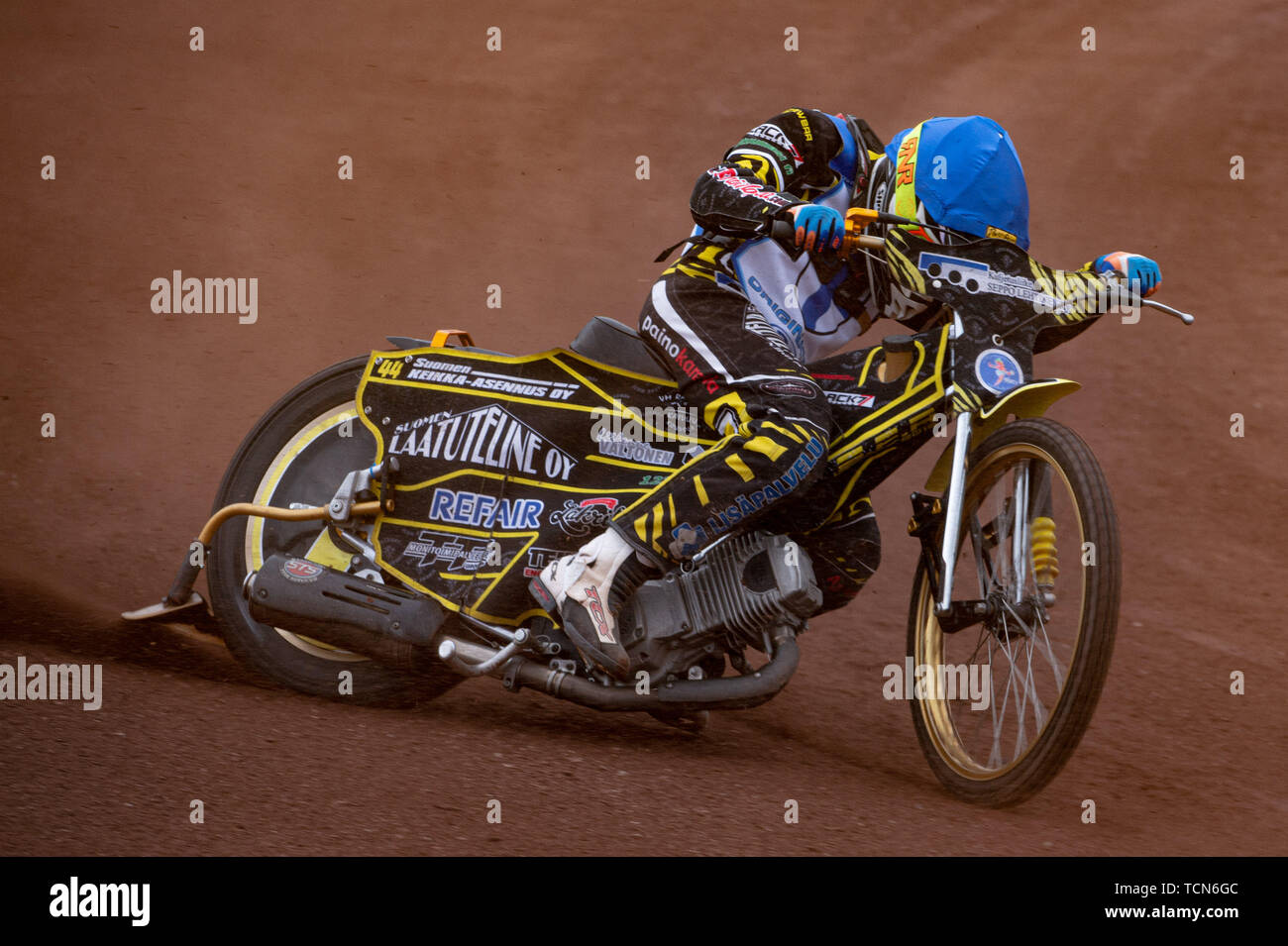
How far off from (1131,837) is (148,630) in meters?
3.26

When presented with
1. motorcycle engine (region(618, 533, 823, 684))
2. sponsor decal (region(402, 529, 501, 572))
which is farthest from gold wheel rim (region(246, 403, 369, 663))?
motorcycle engine (region(618, 533, 823, 684))

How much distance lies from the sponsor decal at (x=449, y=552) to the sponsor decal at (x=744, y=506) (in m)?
0.65

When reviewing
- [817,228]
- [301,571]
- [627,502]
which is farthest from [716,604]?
[301,571]

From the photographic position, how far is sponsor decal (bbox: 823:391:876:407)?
4109mm

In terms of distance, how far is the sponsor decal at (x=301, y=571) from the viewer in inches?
172

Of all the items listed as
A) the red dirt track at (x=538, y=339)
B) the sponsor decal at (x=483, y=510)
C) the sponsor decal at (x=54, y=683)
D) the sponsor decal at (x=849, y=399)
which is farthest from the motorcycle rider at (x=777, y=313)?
the sponsor decal at (x=54, y=683)

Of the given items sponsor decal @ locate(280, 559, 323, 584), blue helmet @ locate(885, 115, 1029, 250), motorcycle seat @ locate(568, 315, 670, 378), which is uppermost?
blue helmet @ locate(885, 115, 1029, 250)

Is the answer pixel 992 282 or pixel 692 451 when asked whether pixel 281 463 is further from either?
pixel 992 282

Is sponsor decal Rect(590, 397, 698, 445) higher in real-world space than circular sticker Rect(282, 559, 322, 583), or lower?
higher

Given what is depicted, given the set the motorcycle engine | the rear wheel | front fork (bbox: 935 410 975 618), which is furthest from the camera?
the rear wheel

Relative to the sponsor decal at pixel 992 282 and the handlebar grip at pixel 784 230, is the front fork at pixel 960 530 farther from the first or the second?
the handlebar grip at pixel 784 230

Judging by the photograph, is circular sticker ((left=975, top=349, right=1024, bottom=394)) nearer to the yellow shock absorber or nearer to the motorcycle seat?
the yellow shock absorber

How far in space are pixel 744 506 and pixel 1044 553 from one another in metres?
0.83

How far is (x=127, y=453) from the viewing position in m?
6.81
